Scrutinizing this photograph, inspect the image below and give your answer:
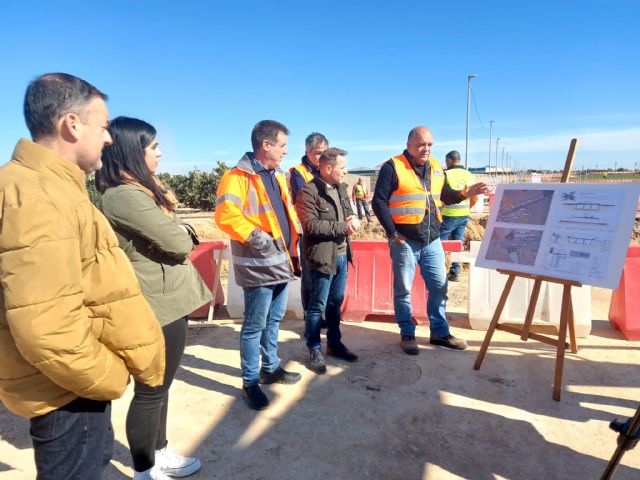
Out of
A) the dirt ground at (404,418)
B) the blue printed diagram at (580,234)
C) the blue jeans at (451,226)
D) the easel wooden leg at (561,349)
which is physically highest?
the blue printed diagram at (580,234)

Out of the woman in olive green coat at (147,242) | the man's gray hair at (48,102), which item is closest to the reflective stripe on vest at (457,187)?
the woman in olive green coat at (147,242)

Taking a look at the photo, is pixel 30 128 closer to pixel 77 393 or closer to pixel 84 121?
pixel 84 121

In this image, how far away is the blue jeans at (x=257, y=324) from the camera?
295cm

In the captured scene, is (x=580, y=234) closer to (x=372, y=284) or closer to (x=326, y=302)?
(x=326, y=302)

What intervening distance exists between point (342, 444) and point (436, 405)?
33.9 inches

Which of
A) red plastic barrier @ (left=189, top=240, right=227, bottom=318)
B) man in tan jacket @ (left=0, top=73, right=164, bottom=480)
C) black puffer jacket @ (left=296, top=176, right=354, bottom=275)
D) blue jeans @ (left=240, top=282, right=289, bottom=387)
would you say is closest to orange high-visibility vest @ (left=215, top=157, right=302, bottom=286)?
blue jeans @ (left=240, top=282, right=289, bottom=387)

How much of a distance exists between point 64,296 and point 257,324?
1.87m

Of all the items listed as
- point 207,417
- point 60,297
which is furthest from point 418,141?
point 60,297

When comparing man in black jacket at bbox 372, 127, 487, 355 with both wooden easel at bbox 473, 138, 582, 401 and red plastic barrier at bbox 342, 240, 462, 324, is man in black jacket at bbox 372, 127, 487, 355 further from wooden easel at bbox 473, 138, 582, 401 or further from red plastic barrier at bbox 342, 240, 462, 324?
red plastic barrier at bbox 342, 240, 462, 324

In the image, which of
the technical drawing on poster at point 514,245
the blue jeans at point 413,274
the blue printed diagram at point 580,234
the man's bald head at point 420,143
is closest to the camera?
the blue printed diagram at point 580,234

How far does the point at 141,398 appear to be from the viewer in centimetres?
201

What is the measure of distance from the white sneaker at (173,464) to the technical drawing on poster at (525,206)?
3.18 meters

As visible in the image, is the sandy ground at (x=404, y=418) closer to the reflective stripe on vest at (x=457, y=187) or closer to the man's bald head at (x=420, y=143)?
the man's bald head at (x=420, y=143)

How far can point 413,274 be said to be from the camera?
405 cm
